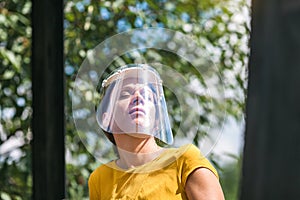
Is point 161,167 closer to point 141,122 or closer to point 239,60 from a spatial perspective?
point 141,122

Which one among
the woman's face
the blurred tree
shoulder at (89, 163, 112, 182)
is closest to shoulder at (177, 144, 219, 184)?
the woman's face

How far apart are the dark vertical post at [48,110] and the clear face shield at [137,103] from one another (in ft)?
0.45

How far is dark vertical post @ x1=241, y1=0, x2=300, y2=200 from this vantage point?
0.85 meters

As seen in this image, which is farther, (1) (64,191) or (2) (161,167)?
(1) (64,191)

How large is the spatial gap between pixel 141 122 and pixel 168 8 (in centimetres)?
162

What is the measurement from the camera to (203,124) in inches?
110

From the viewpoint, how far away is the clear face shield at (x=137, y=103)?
5.66ft

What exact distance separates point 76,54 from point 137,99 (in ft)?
4.82

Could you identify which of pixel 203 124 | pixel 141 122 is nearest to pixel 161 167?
pixel 141 122

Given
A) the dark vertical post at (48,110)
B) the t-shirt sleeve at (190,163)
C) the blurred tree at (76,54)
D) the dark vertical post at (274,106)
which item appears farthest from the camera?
the blurred tree at (76,54)

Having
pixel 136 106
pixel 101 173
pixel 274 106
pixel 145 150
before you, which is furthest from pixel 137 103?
pixel 274 106

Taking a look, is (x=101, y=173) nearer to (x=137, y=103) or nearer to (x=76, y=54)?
(x=137, y=103)

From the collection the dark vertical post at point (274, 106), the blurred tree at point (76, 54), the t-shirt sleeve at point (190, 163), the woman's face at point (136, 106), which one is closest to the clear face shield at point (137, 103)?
the woman's face at point (136, 106)

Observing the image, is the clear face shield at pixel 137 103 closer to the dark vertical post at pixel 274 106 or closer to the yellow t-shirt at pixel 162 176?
the yellow t-shirt at pixel 162 176
